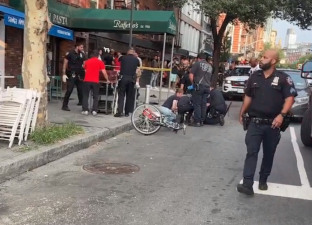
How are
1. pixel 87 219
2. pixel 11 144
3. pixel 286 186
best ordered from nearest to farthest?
pixel 87 219 < pixel 286 186 < pixel 11 144

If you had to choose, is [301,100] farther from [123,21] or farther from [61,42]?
[61,42]

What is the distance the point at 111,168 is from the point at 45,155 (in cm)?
100

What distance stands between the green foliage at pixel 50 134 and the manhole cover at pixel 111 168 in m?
0.87

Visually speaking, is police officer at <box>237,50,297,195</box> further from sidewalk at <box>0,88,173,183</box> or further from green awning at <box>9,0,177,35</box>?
green awning at <box>9,0,177,35</box>

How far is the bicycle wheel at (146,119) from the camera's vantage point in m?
8.77

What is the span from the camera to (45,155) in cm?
596

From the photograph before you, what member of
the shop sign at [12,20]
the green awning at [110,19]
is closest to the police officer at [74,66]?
the shop sign at [12,20]

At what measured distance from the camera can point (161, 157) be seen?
269 inches

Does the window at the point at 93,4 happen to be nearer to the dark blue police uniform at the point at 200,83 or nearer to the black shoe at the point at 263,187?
the dark blue police uniform at the point at 200,83

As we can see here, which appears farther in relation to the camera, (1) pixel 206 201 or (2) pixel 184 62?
(2) pixel 184 62

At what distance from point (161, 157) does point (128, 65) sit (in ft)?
12.4

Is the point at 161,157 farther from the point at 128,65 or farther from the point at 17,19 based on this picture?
the point at 17,19

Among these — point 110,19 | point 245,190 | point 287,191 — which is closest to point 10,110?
point 245,190

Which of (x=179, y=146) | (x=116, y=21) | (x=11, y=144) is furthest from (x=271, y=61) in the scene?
(x=116, y=21)
